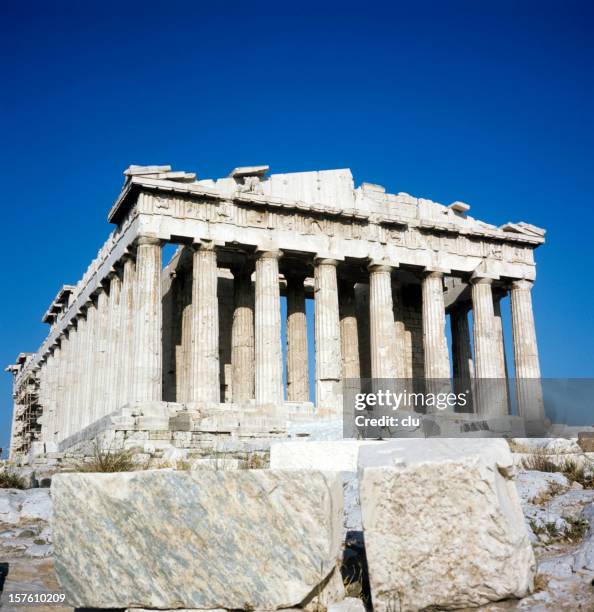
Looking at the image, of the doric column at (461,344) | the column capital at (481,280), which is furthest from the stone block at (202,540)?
the doric column at (461,344)

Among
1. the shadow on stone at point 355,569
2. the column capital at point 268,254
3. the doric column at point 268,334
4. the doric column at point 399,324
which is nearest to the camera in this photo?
the shadow on stone at point 355,569

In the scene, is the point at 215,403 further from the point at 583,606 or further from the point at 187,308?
the point at 583,606

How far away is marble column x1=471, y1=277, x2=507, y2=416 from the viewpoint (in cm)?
2912

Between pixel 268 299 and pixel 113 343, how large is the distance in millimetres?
5935

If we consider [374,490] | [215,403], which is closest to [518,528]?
[374,490]

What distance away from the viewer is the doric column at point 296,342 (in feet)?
94.6

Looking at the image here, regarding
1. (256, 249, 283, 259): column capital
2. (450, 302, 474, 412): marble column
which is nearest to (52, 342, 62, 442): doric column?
(256, 249, 283, 259): column capital

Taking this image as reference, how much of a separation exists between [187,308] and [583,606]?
23.9 m

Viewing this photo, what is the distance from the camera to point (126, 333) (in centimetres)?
2545

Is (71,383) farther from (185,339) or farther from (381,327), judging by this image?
(381,327)

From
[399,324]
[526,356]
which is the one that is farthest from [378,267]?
[526,356]

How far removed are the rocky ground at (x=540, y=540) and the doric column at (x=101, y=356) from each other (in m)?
15.8

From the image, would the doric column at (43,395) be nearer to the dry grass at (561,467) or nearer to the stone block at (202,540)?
the dry grass at (561,467)

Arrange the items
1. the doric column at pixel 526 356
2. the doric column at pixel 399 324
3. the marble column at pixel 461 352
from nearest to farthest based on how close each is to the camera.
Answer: the doric column at pixel 526 356, the doric column at pixel 399 324, the marble column at pixel 461 352
